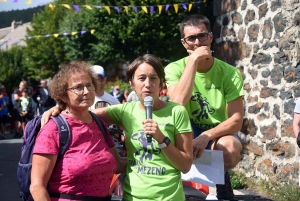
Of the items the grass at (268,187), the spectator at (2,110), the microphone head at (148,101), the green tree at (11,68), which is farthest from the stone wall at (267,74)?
the green tree at (11,68)

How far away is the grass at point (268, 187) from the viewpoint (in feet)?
21.6

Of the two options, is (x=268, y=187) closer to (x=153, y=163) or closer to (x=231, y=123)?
(x=231, y=123)

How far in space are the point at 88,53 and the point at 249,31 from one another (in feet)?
70.7

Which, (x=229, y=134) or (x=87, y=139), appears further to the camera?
(x=229, y=134)

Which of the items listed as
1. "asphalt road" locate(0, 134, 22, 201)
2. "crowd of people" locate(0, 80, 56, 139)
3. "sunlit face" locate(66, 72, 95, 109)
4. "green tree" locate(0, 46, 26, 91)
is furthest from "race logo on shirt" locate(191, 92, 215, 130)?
"green tree" locate(0, 46, 26, 91)

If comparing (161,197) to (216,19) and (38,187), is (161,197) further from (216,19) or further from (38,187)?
(216,19)

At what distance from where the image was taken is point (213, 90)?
4.19 m

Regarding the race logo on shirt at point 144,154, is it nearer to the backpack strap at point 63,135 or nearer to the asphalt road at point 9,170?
the backpack strap at point 63,135

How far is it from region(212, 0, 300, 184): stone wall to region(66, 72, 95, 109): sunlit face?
417 centimetres

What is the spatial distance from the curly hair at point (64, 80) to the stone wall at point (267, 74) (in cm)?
410

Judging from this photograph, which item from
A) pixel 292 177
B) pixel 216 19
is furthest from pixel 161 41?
pixel 292 177

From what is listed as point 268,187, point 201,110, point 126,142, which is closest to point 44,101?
point 268,187

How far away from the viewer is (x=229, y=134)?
412 centimetres

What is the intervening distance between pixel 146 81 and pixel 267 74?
4492 mm
